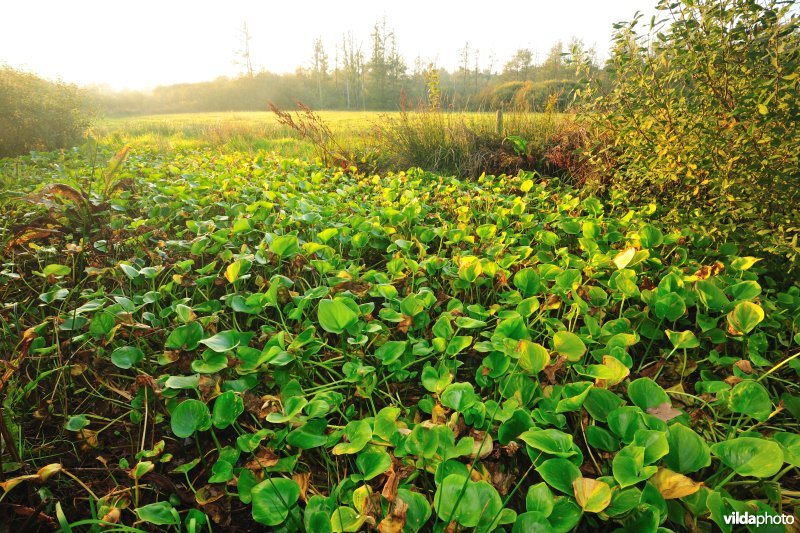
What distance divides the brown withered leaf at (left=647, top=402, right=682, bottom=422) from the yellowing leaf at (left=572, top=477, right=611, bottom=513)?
0.37 m

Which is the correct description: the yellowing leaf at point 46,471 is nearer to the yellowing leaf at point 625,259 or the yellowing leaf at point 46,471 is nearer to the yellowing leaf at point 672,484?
the yellowing leaf at point 672,484

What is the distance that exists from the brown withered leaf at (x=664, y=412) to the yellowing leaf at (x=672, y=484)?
219mm

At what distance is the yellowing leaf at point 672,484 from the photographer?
79cm

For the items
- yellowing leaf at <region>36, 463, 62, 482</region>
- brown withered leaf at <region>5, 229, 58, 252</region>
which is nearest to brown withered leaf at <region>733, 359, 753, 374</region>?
yellowing leaf at <region>36, 463, 62, 482</region>

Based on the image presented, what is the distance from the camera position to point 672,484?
2.66 feet

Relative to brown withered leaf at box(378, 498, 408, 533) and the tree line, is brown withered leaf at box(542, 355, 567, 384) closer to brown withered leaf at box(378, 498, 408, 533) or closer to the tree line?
brown withered leaf at box(378, 498, 408, 533)

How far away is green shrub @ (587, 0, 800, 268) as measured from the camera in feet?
5.58

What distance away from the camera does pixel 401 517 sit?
0.80 m

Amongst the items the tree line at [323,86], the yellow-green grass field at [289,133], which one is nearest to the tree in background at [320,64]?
the tree line at [323,86]

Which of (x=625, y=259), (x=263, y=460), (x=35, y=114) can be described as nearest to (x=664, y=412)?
(x=625, y=259)

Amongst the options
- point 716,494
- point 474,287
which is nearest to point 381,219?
point 474,287

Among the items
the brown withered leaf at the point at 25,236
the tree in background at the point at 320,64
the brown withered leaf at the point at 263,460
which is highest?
the tree in background at the point at 320,64

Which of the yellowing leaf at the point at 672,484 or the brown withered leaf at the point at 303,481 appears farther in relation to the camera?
the brown withered leaf at the point at 303,481

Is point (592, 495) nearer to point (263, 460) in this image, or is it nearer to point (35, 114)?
point (263, 460)
